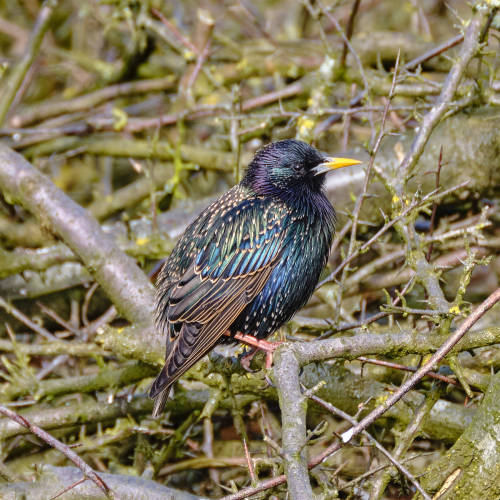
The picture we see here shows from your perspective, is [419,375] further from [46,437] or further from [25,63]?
[25,63]

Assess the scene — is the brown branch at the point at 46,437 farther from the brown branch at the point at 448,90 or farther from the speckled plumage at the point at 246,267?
the brown branch at the point at 448,90

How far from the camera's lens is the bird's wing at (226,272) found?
13.0 feet

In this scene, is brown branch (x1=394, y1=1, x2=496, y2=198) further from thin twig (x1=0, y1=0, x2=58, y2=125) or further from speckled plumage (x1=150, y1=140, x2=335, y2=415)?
thin twig (x1=0, y1=0, x2=58, y2=125)

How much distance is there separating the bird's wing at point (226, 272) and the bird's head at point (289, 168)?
18 cm

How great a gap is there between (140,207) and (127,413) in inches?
95.8

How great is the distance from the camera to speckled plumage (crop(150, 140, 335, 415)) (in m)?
4.02

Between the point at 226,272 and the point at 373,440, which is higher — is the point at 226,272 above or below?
above

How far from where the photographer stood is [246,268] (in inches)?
162

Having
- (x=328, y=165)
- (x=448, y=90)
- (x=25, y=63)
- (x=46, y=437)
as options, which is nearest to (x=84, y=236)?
(x=328, y=165)

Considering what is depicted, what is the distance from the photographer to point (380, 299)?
568cm

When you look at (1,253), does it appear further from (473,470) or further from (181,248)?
(473,470)

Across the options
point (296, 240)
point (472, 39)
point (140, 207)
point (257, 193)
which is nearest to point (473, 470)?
point (296, 240)

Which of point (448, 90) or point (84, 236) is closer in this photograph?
point (448, 90)

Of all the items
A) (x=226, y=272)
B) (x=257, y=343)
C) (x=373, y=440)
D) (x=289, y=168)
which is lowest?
(x=257, y=343)
